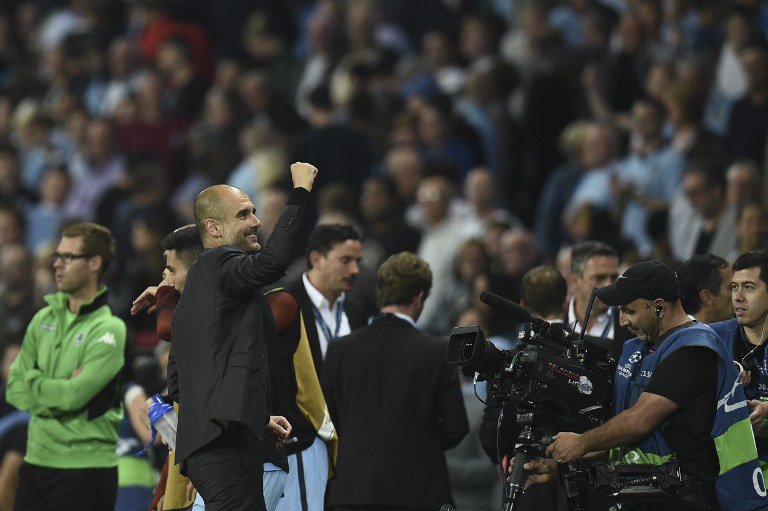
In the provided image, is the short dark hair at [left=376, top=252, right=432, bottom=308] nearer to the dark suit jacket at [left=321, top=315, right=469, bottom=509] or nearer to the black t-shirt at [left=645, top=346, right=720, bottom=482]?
the dark suit jacket at [left=321, top=315, right=469, bottom=509]

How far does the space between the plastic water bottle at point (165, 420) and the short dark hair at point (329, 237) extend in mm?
1763

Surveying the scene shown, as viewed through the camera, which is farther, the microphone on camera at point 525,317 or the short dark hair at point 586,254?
the short dark hair at point 586,254

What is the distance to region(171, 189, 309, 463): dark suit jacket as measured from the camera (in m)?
6.09

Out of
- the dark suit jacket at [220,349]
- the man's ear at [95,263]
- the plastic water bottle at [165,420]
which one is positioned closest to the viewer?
the dark suit jacket at [220,349]

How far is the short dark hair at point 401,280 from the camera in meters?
7.85

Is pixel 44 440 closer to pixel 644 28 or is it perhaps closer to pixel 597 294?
pixel 597 294

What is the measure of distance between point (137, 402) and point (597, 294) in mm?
3184

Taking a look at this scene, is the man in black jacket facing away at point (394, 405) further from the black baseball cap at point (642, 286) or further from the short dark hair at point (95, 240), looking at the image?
the black baseball cap at point (642, 286)

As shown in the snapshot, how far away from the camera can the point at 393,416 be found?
773 cm

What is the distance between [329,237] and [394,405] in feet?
3.64

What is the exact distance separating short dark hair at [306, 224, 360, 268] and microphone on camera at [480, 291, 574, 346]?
204 cm

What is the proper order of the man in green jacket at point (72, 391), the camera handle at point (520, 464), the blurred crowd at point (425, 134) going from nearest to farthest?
the camera handle at point (520, 464)
the man in green jacket at point (72, 391)
the blurred crowd at point (425, 134)

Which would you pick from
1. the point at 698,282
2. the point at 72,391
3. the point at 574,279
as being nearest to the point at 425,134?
the point at 574,279

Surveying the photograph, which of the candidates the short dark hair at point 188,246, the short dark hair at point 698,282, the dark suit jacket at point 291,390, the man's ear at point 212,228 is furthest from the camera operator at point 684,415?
the short dark hair at point 188,246
